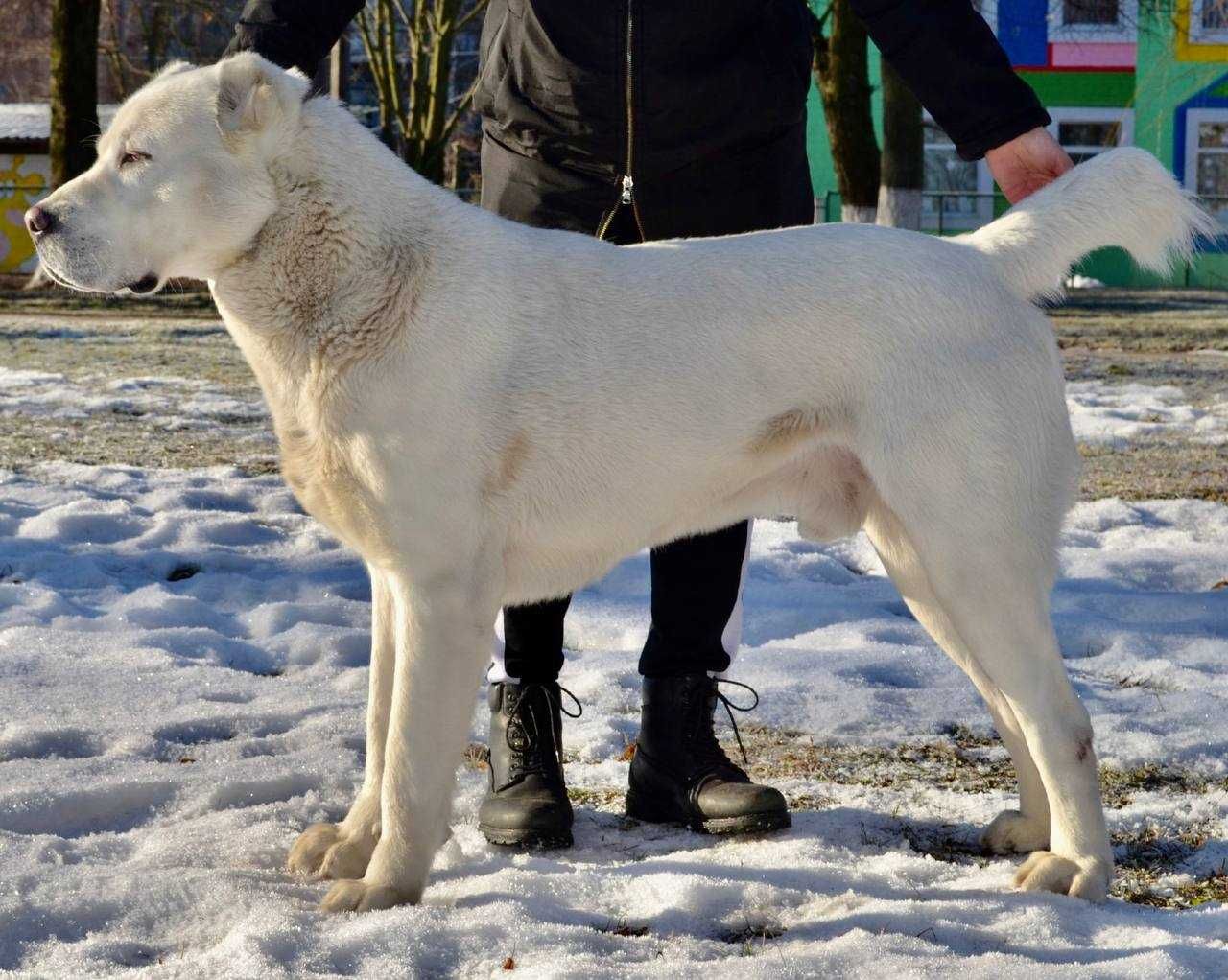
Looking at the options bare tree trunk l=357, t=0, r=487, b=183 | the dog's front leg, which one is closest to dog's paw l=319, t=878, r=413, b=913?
the dog's front leg

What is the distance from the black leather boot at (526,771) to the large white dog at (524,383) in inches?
13.7

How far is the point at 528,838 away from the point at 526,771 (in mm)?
227

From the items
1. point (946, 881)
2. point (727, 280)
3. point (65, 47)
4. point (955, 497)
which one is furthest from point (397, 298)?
point (65, 47)

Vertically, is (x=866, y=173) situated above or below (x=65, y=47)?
below

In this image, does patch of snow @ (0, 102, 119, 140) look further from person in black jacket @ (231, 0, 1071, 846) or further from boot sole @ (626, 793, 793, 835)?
boot sole @ (626, 793, 793, 835)

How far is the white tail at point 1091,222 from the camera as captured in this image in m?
3.29

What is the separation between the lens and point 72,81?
19250 millimetres

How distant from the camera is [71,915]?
2863 mm

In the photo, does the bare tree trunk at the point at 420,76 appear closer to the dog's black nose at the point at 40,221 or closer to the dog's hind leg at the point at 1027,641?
the dog's black nose at the point at 40,221

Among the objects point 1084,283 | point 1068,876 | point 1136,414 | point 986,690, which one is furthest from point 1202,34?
point 1068,876

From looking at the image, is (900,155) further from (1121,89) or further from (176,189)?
(176,189)

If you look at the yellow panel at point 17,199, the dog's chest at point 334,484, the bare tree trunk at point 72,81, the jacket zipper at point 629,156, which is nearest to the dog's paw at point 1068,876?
the dog's chest at point 334,484

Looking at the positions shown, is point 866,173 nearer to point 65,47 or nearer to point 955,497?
point 65,47

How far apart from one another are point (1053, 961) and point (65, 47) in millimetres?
19040
